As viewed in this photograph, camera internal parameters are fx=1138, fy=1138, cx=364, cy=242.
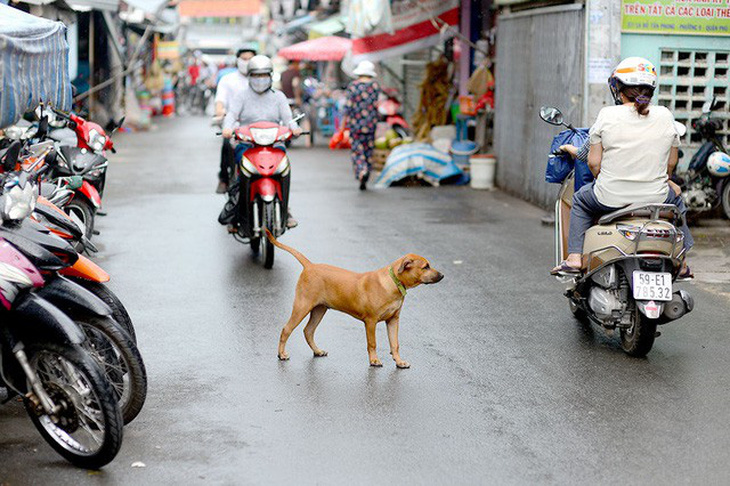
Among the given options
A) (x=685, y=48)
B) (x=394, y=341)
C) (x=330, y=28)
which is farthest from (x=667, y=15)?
(x=330, y=28)

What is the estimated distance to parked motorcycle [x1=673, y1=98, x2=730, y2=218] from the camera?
1243 cm

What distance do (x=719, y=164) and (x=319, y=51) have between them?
1593 centimetres

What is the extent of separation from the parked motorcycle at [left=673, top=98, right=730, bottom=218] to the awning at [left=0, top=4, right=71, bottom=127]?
25.0 feet

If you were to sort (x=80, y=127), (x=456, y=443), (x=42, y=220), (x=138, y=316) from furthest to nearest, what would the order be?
(x=80, y=127) < (x=138, y=316) < (x=42, y=220) < (x=456, y=443)

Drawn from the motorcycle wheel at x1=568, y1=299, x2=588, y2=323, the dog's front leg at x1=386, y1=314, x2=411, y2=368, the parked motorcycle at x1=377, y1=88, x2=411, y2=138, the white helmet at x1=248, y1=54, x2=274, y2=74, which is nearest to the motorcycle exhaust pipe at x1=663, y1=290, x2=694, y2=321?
the motorcycle wheel at x1=568, y1=299, x2=588, y2=323

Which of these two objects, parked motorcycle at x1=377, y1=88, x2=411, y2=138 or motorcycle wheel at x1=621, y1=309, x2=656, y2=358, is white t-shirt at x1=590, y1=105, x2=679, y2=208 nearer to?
motorcycle wheel at x1=621, y1=309, x2=656, y2=358

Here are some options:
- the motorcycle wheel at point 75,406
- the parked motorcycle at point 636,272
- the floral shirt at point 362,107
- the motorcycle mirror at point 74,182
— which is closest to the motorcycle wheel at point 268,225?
the motorcycle mirror at point 74,182

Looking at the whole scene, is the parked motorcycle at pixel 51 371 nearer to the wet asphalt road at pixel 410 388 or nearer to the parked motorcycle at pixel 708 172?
the wet asphalt road at pixel 410 388

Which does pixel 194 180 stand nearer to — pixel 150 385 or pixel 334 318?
pixel 334 318

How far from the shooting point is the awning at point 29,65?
18.4 ft

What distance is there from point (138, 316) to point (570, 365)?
3.20 m

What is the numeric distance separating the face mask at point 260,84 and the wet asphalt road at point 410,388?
1.61 meters

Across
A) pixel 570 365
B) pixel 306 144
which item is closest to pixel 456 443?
pixel 570 365

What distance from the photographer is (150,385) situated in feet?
21.5
